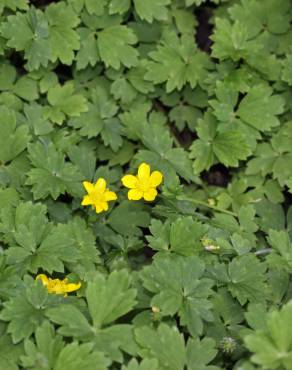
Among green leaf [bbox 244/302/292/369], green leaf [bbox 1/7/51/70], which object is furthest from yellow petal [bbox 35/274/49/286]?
green leaf [bbox 1/7/51/70]

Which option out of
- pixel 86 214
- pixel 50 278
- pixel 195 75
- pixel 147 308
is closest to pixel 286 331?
pixel 147 308

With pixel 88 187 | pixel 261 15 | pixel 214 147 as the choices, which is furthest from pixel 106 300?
pixel 261 15

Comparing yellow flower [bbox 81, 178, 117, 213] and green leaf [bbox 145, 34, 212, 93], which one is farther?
green leaf [bbox 145, 34, 212, 93]

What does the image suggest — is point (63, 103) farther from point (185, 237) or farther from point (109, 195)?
point (185, 237)

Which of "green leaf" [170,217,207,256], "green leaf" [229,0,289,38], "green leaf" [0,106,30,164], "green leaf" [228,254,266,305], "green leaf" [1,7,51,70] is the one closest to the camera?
"green leaf" [228,254,266,305]

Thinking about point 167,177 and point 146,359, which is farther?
point 167,177

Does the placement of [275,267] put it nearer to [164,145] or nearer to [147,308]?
[147,308]

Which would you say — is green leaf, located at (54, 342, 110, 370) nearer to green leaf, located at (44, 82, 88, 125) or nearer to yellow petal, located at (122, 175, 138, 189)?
yellow petal, located at (122, 175, 138, 189)
